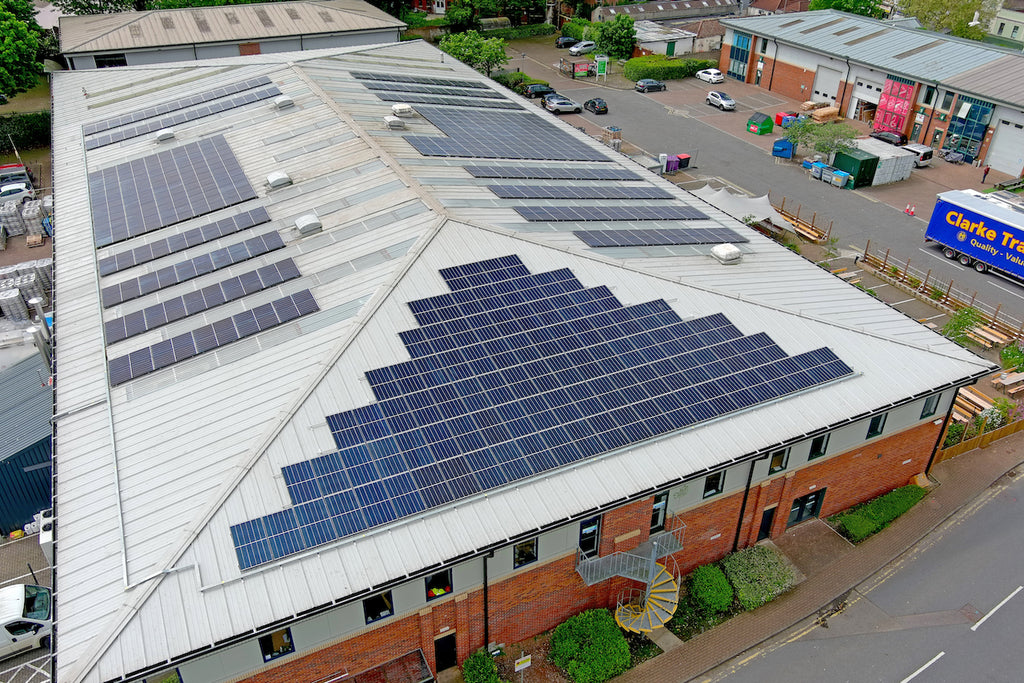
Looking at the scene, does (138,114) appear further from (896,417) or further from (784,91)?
(784,91)

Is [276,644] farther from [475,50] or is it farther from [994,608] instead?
[475,50]

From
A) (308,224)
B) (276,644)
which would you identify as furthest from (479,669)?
(308,224)

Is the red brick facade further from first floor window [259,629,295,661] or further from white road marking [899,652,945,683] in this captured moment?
white road marking [899,652,945,683]

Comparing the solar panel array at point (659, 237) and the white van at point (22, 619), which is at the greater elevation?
the solar panel array at point (659, 237)

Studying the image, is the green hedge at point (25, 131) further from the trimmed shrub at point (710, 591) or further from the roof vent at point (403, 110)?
the trimmed shrub at point (710, 591)

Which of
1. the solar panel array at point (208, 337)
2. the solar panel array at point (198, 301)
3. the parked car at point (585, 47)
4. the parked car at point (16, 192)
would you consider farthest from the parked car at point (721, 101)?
the parked car at point (16, 192)

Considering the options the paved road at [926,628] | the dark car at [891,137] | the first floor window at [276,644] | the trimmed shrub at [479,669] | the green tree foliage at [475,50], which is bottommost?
the paved road at [926,628]

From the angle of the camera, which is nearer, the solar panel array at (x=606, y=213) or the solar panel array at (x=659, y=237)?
the solar panel array at (x=659, y=237)
